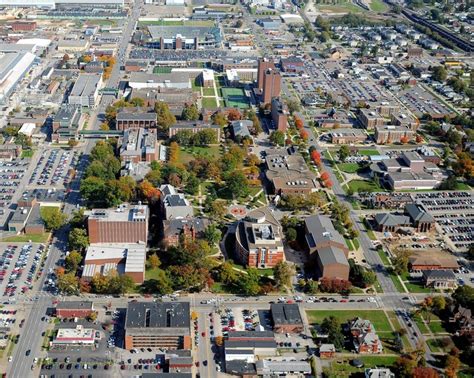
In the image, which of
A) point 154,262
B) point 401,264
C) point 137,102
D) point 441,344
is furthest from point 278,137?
point 441,344

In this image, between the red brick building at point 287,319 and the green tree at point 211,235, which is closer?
→ the red brick building at point 287,319

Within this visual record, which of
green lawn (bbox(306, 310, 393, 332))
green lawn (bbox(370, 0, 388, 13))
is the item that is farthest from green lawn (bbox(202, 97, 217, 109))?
green lawn (bbox(370, 0, 388, 13))

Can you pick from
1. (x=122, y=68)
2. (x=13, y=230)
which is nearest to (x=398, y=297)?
(x=13, y=230)

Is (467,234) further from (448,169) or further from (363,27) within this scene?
(363,27)

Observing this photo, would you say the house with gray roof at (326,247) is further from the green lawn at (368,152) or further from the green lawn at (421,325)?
the green lawn at (368,152)

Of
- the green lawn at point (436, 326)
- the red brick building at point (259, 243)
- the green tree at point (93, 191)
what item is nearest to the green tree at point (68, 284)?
the green tree at point (93, 191)

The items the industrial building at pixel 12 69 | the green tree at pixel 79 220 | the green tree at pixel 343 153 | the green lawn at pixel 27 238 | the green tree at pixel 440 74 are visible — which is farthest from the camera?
the green tree at pixel 440 74

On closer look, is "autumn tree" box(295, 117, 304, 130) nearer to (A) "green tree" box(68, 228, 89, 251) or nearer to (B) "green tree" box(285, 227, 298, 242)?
(B) "green tree" box(285, 227, 298, 242)
